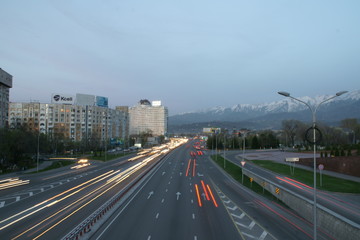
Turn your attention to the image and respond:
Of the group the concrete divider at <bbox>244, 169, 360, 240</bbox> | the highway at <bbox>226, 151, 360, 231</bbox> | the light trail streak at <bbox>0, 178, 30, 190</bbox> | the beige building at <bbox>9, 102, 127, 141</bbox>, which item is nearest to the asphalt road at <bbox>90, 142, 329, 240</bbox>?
the concrete divider at <bbox>244, 169, 360, 240</bbox>

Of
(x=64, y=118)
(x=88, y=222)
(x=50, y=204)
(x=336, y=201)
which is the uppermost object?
(x=64, y=118)

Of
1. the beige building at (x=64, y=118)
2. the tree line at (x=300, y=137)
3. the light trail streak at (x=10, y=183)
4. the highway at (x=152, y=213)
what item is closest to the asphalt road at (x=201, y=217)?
the highway at (x=152, y=213)

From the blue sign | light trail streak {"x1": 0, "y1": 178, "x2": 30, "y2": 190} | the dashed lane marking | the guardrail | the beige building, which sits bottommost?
light trail streak {"x1": 0, "y1": 178, "x2": 30, "y2": 190}

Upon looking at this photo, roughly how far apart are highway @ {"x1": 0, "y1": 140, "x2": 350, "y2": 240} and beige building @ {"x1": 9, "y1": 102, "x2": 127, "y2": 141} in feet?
302

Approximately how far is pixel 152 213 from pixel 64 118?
12639 cm

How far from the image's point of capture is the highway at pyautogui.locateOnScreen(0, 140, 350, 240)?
65.7ft

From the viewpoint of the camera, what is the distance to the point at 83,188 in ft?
126

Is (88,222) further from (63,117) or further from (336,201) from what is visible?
(63,117)

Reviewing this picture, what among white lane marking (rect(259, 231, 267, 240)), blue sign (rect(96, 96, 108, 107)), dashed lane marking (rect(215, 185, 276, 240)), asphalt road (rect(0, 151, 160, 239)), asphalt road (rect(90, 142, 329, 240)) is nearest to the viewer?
white lane marking (rect(259, 231, 267, 240))

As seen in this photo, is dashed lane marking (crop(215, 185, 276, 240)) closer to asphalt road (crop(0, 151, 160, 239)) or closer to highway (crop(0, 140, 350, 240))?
highway (crop(0, 140, 350, 240))

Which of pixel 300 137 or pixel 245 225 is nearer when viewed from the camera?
pixel 245 225

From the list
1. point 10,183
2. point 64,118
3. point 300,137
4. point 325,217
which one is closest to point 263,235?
point 325,217

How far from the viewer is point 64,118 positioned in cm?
13712

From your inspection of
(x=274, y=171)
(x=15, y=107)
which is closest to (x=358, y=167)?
(x=274, y=171)
